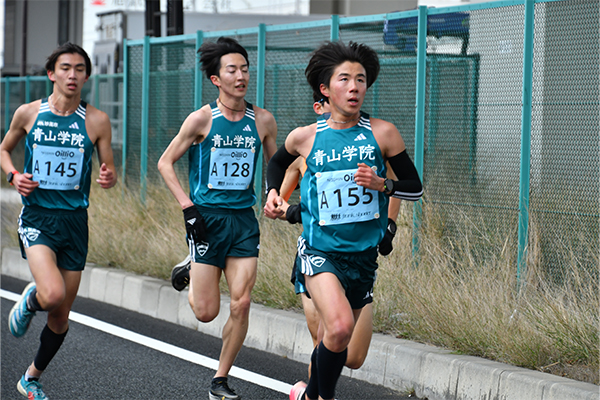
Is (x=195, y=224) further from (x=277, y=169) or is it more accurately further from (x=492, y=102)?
(x=492, y=102)

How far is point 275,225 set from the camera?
9.23 meters

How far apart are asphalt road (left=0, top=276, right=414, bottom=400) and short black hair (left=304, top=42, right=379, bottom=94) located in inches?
83.6

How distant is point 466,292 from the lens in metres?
6.23

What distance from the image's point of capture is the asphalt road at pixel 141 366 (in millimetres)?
5781

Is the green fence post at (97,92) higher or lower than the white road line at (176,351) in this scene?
higher

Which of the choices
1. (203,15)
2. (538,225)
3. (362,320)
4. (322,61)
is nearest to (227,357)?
(362,320)

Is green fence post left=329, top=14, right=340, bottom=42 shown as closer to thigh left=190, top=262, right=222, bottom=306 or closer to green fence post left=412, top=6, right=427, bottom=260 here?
green fence post left=412, top=6, right=427, bottom=260

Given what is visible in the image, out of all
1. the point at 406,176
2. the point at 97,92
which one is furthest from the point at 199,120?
the point at 97,92

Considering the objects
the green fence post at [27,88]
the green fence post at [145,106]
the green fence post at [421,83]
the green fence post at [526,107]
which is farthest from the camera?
the green fence post at [27,88]

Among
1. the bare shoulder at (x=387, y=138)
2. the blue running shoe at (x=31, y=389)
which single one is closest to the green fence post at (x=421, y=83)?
the bare shoulder at (x=387, y=138)

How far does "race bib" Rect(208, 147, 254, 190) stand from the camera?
571 cm

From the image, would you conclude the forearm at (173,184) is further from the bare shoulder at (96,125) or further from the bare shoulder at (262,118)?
the bare shoulder at (262,118)

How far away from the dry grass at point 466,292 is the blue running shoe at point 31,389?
241 centimetres

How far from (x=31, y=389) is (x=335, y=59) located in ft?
9.23
